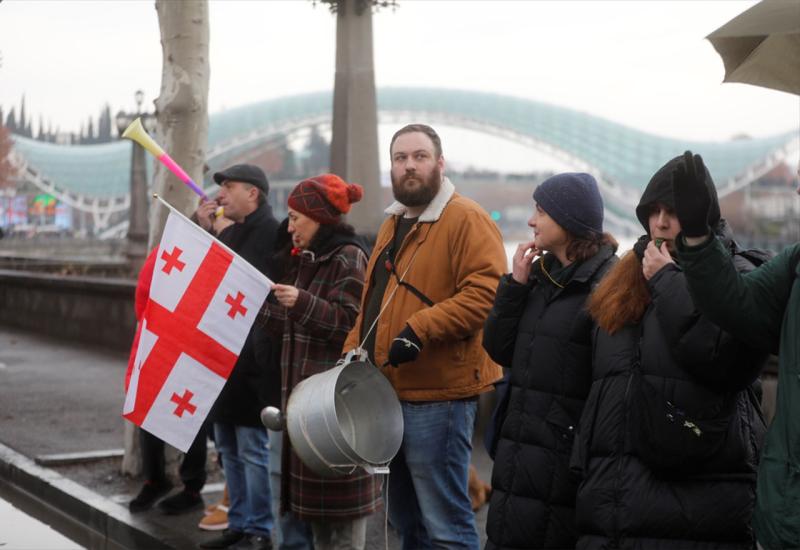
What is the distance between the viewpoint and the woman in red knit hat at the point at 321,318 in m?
5.16

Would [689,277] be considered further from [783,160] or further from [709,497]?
[783,160]

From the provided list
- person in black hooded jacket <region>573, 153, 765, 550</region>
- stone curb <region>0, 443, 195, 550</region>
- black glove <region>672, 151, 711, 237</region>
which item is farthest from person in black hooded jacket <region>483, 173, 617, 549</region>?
stone curb <region>0, 443, 195, 550</region>

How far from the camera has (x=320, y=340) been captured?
538cm

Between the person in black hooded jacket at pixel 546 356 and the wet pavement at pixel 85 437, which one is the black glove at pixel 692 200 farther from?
the wet pavement at pixel 85 437

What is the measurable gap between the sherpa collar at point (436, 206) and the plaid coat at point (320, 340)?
0.53 meters

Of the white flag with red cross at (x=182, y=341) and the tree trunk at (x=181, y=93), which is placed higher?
the tree trunk at (x=181, y=93)

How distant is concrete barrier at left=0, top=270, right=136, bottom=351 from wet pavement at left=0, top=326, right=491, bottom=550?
395mm

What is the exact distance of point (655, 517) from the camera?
11.1ft

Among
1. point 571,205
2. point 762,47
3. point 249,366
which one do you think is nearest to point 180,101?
point 249,366

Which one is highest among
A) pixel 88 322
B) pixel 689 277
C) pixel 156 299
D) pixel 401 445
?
pixel 689 277

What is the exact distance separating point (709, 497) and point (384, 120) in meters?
94.2

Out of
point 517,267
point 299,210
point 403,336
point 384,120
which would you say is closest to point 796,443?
point 517,267

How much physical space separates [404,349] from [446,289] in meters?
0.47

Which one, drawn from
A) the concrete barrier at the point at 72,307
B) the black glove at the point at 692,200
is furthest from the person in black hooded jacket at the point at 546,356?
the concrete barrier at the point at 72,307
